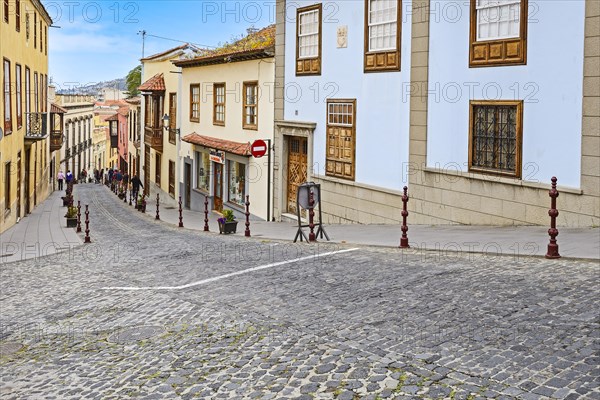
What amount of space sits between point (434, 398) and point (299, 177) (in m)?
16.7

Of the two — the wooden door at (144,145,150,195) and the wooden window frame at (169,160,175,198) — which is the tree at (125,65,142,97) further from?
the wooden window frame at (169,160,175,198)

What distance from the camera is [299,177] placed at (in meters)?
22.1

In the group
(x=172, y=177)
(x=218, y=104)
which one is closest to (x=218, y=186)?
(x=218, y=104)

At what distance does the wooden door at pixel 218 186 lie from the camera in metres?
28.2

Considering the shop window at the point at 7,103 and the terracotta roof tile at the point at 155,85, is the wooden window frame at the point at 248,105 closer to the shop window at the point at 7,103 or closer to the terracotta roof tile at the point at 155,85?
the shop window at the point at 7,103

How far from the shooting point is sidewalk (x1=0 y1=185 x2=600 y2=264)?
11.5 m

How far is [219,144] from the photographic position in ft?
88.3

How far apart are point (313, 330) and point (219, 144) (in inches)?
781

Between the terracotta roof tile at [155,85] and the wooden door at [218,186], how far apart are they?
898 cm

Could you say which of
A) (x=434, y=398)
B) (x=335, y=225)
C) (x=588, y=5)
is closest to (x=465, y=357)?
(x=434, y=398)

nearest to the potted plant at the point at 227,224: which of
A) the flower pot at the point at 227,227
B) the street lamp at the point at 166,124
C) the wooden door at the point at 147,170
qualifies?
the flower pot at the point at 227,227

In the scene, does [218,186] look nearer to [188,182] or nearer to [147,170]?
[188,182]

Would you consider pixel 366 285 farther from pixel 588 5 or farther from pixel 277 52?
pixel 277 52

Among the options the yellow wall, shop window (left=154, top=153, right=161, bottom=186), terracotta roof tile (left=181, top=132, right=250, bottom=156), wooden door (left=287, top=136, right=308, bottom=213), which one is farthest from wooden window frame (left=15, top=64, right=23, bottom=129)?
shop window (left=154, top=153, right=161, bottom=186)
